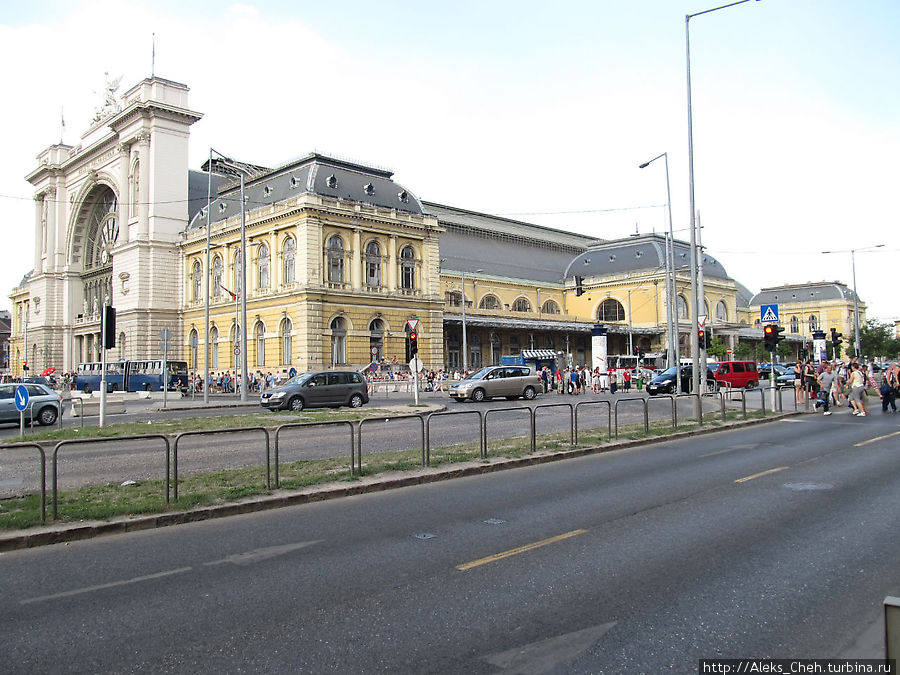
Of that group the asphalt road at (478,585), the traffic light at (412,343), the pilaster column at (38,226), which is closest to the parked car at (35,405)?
the traffic light at (412,343)

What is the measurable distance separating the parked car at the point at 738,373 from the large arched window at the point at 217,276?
135 ft

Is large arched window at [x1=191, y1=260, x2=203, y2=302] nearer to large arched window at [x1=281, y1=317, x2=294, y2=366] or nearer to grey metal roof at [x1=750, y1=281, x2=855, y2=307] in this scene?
large arched window at [x1=281, y1=317, x2=294, y2=366]

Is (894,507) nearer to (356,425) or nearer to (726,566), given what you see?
(726,566)

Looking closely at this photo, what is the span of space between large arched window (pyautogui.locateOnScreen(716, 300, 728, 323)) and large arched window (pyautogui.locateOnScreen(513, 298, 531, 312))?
93.5ft

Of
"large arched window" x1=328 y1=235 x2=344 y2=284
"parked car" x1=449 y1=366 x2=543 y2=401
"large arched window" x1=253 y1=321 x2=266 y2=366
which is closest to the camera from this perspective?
"parked car" x1=449 y1=366 x2=543 y2=401

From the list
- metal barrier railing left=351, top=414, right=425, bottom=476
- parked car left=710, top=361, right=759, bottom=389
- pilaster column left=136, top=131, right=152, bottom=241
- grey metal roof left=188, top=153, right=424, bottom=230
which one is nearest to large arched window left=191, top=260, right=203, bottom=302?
grey metal roof left=188, top=153, right=424, bottom=230

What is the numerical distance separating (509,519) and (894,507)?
502 centimetres

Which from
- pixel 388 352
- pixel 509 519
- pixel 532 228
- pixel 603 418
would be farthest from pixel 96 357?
pixel 509 519

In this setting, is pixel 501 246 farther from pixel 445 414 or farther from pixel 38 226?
pixel 445 414

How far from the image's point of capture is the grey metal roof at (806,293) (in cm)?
10788

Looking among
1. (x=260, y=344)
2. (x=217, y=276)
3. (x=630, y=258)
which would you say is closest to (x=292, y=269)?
(x=260, y=344)

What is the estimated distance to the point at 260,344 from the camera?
56.0m

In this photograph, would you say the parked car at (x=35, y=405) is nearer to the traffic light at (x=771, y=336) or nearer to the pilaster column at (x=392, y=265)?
the traffic light at (x=771, y=336)

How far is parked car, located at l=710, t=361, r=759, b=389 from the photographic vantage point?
45156 mm
